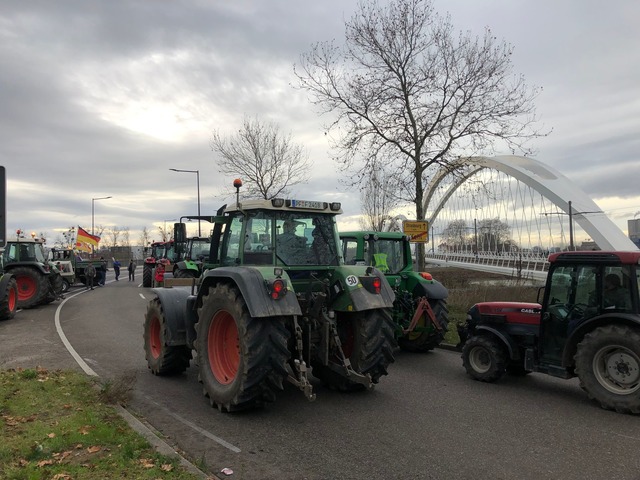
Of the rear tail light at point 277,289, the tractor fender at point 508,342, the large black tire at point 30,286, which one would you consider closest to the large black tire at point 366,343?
the rear tail light at point 277,289

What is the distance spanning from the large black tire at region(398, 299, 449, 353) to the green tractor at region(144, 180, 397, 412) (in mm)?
3060

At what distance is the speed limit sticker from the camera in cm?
601

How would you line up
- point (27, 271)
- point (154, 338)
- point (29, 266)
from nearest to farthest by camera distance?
point (154, 338)
point (27, 271)
point (29, 266)

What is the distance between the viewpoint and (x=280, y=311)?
17.2 feet

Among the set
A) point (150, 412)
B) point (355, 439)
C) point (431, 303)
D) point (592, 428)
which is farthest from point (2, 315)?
point (592, 428)

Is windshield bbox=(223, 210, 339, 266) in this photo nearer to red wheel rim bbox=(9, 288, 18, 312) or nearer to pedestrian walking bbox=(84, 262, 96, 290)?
red wheel rim bbox=(9, 288, 18, 312)

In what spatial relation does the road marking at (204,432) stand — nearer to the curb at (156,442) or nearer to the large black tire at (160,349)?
the curb at (156,442)

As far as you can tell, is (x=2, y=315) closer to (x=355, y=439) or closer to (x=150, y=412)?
(x=150, y=412)

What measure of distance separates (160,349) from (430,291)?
486 cm

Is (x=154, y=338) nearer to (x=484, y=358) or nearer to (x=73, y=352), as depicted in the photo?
(x=73, y=352)

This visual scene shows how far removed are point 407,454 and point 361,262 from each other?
16.7 ft

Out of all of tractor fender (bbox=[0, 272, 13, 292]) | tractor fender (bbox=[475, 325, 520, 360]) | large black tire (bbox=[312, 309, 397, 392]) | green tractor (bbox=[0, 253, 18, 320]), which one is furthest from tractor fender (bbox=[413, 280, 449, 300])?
tractor fender (bbox=[0, 272, 13, 292])

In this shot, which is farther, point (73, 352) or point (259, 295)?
point (73, 352)

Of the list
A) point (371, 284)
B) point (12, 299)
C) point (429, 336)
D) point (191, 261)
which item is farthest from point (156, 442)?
point (12, 299)
